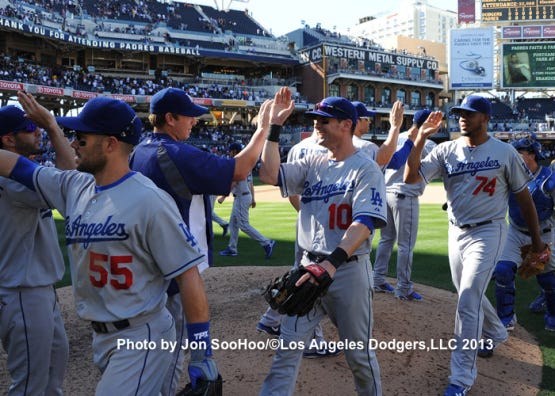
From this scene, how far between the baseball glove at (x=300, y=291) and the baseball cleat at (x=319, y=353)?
1.70 m

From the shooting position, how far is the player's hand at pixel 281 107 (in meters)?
3.29

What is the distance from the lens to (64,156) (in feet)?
10.2

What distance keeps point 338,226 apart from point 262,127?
0.81 metres

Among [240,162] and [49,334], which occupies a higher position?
[240,162]

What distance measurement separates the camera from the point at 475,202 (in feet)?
13.6

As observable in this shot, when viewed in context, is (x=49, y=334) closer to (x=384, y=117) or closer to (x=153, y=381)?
(x=153, y=381)

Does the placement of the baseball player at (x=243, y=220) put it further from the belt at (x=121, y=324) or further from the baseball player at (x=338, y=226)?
the belt at (x=121, y=324)

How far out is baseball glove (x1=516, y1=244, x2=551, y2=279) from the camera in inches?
179

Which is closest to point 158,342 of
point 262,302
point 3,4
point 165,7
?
point 262,302

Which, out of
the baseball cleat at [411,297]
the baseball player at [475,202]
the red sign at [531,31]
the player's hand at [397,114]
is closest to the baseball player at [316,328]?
the player's hand at [397,114]

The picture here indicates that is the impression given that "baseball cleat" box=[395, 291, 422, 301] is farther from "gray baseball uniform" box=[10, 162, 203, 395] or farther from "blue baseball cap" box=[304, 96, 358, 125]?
"gray baseball uniform" box=[10, 162, 203, 395]

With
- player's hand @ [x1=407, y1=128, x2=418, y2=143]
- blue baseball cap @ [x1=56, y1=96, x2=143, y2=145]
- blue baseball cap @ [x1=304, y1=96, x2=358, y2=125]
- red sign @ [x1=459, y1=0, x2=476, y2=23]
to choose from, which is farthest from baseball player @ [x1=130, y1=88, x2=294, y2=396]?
red sign @ [x1=459, y1=0, x2=476, y2=23]

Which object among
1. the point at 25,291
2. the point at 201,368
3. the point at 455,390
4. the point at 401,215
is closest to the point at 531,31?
the point at 401,215

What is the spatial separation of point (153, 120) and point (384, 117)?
53.3 meters
